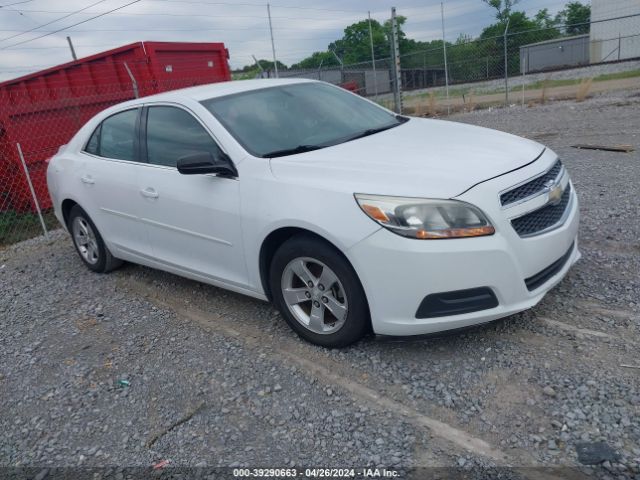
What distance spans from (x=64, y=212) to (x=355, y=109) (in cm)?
309

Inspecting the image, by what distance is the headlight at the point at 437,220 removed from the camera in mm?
2873

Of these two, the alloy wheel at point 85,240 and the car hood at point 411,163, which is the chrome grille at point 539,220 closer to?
the car hood at point 411,163

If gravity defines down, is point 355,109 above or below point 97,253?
above

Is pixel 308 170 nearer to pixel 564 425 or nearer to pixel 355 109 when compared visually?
pixel 355 109

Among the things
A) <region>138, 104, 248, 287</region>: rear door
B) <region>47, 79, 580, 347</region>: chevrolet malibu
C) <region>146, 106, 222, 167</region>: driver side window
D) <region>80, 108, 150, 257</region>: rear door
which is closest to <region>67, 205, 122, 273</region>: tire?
<region>80, 108, 150, 257</region>: rear door

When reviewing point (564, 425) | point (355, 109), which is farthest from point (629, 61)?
point (564, 425)

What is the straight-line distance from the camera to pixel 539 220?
10.2 feet

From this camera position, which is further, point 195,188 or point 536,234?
point 195,188

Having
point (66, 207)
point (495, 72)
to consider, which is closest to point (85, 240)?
point (66, 207)

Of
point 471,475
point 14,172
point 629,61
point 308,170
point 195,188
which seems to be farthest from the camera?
point 629,61

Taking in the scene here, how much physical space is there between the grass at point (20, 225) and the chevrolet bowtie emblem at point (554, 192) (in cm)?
688

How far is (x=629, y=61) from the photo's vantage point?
89.8 feet

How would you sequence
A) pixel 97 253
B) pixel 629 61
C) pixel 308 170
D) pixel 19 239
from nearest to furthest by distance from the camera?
1. pixel 308 170
2. pixel 97 253
3. pixel 19 239
4. pixel 629 61

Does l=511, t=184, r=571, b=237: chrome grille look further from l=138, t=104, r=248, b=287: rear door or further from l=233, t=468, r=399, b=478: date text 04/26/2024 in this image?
l=138, t=104, r=248, b=287: rear door
